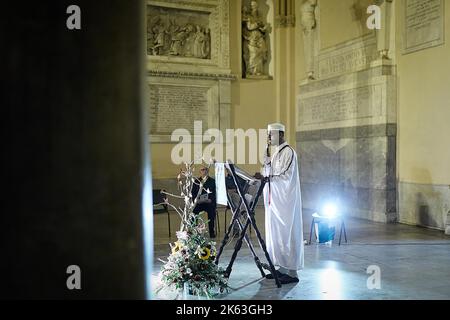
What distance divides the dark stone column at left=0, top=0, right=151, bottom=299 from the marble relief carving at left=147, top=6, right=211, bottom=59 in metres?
10.4

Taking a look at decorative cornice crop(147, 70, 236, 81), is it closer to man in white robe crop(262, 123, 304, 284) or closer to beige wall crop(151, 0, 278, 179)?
beige wall crop(151, 0, 278, 179)

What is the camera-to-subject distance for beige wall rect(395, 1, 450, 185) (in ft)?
25.1

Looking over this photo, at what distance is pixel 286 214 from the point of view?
471cm

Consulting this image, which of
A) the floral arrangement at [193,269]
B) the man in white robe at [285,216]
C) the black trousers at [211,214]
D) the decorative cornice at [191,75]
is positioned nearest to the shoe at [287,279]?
the man in white robe at [285,216]

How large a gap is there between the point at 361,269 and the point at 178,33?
798 centimetres

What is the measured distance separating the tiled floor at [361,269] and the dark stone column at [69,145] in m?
3.19

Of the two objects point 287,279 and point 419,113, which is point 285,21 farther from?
point 287,279

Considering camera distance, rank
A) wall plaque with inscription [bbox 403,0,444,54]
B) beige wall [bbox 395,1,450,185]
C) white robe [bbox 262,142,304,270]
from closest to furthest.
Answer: white robe [bbox 262,142,304,270] < beige wall [bbox 395,1,450,185] < wall plaque with inscription [bbox 403,0,444,54]

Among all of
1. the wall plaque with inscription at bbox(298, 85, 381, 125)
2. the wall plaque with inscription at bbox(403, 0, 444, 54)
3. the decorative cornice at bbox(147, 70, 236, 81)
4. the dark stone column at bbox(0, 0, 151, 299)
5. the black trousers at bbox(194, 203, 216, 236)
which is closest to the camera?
the dark stone column at bbox(0, 0, 151, 299)

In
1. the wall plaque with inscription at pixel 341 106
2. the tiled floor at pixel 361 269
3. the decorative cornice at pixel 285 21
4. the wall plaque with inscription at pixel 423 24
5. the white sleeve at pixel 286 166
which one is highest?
the decorative cornice at pixel 285 21

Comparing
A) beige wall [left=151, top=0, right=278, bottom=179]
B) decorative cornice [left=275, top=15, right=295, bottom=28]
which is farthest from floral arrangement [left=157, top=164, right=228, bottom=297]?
decorative cornice [left=275, top=15, right=295, bottom=28]

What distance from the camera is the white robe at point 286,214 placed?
4684mm

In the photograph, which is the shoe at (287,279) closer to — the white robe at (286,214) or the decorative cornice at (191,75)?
the white robe at (286,214)
